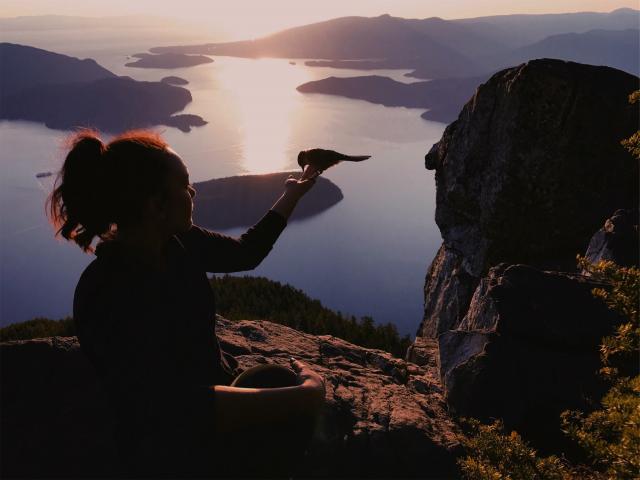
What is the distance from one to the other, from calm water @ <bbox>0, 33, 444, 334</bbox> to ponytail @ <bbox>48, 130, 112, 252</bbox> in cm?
2654

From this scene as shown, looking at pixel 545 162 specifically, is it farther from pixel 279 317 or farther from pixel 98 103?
pixel 98 103

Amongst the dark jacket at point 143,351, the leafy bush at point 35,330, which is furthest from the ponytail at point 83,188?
the leafy bush at point 35,330

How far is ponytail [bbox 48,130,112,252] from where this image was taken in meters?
2.31

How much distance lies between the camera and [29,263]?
8112cm

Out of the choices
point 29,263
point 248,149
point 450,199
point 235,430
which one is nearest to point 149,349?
point 235,430

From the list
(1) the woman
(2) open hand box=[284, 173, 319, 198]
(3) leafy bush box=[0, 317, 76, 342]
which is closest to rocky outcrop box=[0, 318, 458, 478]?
(1) the woman

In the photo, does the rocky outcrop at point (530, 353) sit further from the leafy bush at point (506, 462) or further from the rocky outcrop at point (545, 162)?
the rocky outcrop at point (545, 162)

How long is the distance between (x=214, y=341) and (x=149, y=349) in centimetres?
60

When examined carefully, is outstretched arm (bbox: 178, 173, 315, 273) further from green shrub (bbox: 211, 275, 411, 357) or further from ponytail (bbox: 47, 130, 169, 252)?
green shrub (bbox: 211, 275, 411, 357)

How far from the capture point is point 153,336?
238 centimetres

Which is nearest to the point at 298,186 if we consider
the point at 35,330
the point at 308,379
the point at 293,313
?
the point at 308,379

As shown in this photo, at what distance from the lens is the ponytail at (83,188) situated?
2309mm

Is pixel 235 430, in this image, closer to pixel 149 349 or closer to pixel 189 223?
pixel 149 349

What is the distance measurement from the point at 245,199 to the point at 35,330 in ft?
288
